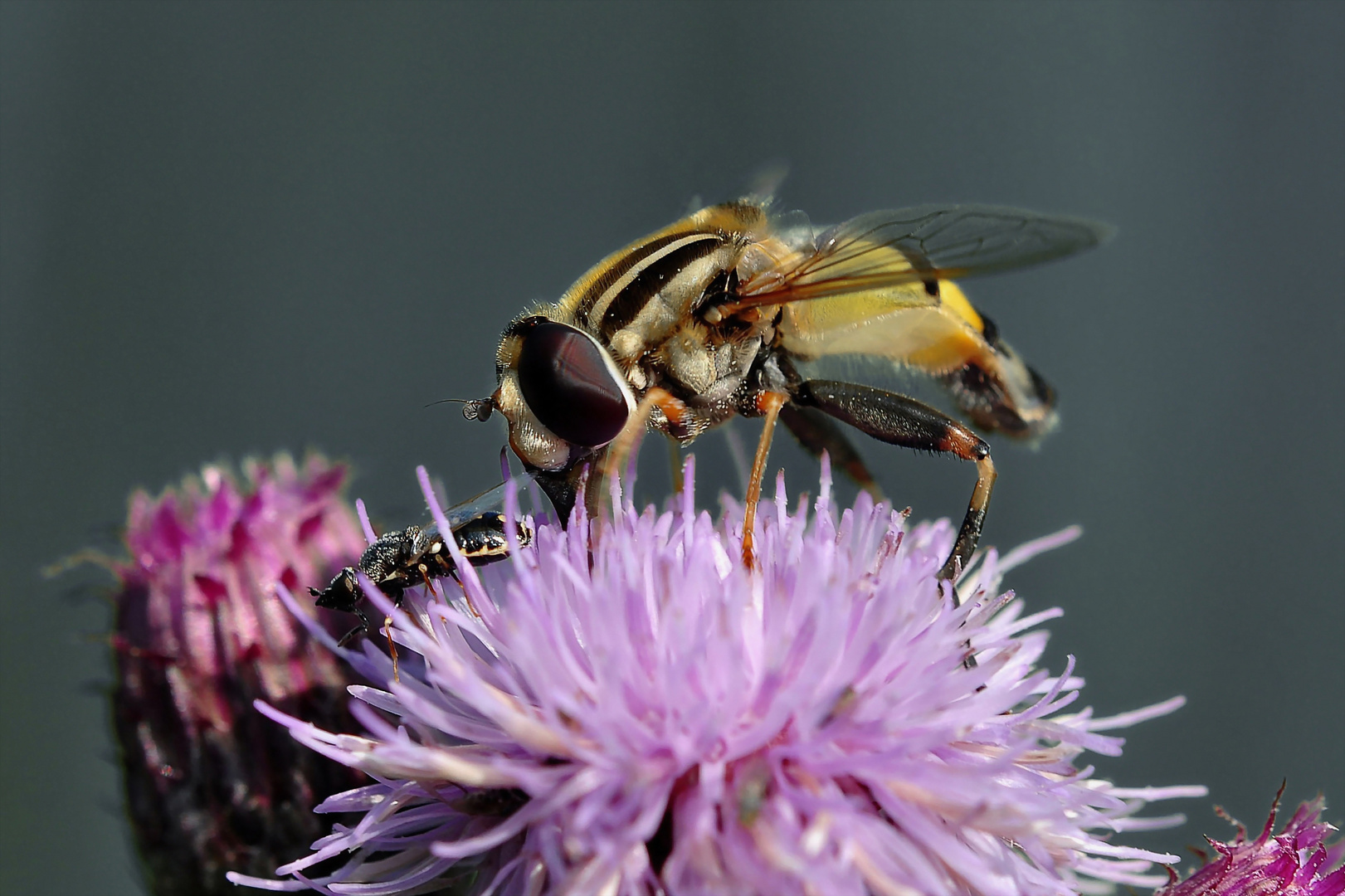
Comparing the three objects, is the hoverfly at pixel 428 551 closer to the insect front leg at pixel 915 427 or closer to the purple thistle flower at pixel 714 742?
the purple thistle flower at pixel 714 742

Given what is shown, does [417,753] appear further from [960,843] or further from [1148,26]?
[1148,26]

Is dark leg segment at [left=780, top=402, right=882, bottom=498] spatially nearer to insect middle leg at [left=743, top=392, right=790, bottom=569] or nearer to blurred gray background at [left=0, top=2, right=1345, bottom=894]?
insect middle leg at [left=743, top=392, right=790, bottom=569]

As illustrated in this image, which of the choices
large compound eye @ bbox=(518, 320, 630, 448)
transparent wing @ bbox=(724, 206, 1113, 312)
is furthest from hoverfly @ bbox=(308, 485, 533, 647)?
transparent wing @ bbox=(724, 206, 1113, 312)

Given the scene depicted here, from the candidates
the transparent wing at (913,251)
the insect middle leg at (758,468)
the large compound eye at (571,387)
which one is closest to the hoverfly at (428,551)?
the large compound eye at (571,387)

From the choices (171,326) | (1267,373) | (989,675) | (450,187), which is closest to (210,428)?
(171,326)

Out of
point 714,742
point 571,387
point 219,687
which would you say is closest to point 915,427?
point 571,387

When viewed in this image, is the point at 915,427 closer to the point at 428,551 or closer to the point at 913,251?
the point at 913,251
